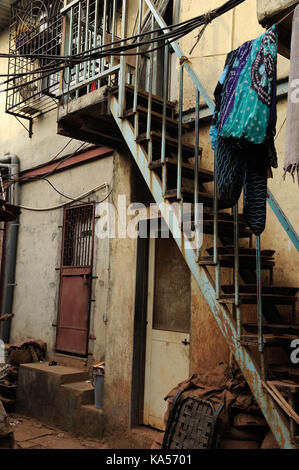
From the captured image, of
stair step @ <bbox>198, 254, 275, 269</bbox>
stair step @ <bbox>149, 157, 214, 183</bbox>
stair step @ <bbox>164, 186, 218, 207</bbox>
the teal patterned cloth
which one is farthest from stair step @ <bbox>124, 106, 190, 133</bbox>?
stair step @ <bbox>198, 254, 275, 269</bbox>

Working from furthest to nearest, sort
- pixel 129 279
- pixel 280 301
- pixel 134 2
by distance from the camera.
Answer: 1. pixel 134 2
2. pixel 129 279
3. pixel 280 301

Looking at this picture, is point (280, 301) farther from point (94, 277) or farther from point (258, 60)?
point (94, 277)

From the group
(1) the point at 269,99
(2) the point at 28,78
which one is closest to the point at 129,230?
(1) the point at 269,99

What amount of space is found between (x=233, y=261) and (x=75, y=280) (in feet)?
15.6

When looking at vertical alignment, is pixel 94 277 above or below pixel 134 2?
below

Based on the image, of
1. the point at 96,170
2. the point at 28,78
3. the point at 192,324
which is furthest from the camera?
the point at 28,78

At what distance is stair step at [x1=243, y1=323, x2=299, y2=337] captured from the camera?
4254 mm

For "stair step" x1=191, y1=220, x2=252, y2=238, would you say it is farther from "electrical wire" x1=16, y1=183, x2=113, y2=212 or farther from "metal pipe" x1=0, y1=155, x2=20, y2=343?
"metal pipe" x1=0, y1=155, x2=20, y2=343


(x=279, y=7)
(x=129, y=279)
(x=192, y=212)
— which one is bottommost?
(x=129, y=279)

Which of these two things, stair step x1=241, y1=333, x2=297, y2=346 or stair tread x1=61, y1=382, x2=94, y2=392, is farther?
stair tread x1=61, y1=382, x2=94, y2=392

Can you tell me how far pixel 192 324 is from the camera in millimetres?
5625

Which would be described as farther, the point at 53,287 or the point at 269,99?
the point at 53,287

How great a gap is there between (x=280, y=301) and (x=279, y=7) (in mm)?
2622

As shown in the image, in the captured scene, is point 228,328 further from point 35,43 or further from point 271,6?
point 35,43
